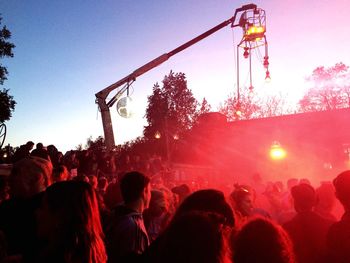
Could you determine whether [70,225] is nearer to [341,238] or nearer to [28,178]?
[28,178]

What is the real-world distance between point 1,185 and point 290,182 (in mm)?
6709

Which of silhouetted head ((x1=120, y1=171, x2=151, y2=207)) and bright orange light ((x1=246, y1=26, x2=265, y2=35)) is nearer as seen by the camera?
silhouetted head ((x1=120, y1=171, x2=151, y2=207))

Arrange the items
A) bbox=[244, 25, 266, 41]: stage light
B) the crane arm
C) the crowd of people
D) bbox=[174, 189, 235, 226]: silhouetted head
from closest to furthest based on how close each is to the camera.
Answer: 1. the crowd of people
2. bbox=[174, 189, 235, 226]: silhouetted head
3. bbox=[244, 25, 266, 41]: stage light
4. the crane arm

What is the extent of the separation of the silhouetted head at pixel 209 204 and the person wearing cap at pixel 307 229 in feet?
6.70

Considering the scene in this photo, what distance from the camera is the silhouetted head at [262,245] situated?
238cm

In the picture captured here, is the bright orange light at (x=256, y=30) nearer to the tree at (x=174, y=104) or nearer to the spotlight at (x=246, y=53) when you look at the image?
the spotlight at (x=246, y=53)

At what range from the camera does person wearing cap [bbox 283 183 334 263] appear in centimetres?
436

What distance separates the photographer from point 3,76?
69.0ft

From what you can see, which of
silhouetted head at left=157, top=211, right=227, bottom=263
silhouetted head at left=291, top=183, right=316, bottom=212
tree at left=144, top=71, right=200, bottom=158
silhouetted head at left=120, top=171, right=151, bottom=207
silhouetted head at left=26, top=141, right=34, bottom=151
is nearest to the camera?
silhouetted head at left=157, top=211, right=227, bottom=263

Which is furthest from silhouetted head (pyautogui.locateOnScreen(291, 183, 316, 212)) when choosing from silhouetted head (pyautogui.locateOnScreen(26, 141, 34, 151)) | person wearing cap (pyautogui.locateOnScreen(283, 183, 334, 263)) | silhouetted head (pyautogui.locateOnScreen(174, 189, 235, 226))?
silhouetted head (pyautogui.locateOnScreen(26, 141, 34, 151))

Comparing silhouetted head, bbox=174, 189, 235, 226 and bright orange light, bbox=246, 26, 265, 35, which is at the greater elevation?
bright orange light, bbox=246, 26, 265, 35

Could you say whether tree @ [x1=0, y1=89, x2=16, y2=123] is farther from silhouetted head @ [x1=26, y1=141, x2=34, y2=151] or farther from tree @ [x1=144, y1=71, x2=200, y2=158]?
tree @ [x1=144, y1=71, x2=200, y2=158]

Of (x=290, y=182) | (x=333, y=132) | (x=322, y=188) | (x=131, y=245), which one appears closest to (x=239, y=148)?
(x=333, y=132)

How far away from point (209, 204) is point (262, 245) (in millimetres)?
532
